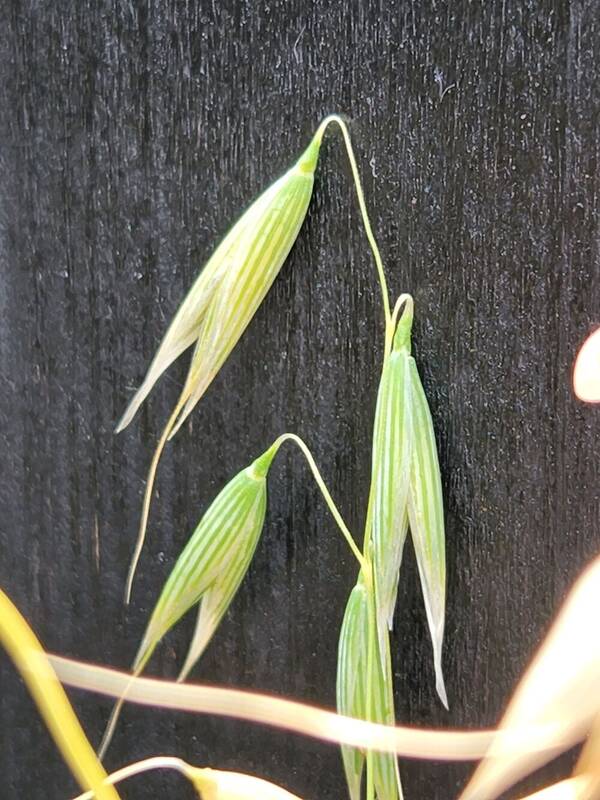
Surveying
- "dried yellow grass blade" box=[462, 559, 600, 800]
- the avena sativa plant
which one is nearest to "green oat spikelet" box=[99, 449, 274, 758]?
the avena sativa plant

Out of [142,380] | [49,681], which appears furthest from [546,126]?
[49,681]

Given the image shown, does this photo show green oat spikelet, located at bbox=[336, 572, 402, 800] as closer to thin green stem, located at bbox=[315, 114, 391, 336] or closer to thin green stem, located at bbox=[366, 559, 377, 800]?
thin green stem, located at bbox=[366, 559, 377, 800]

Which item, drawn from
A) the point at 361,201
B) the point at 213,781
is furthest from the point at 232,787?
the point at 361,201

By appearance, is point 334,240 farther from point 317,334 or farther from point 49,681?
point 49,681

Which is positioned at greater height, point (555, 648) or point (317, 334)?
point (317, 334)

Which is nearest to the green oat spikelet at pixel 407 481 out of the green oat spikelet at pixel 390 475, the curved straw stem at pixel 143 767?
the green oat spikelet at pixel 390 475

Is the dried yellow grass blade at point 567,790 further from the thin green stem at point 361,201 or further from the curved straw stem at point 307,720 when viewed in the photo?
the thin green stem at point 361,201

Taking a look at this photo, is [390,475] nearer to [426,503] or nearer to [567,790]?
[426,503]
